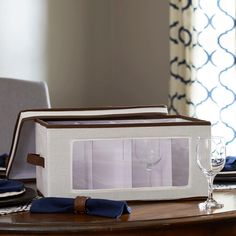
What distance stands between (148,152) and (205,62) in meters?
1.68

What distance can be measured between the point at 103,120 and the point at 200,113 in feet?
5.16

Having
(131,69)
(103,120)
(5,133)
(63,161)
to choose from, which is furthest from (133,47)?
(63,161)

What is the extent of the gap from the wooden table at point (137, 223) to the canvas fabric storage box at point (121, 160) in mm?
98

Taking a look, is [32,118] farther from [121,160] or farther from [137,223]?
[137,223]

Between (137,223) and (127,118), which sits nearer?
(137,223)

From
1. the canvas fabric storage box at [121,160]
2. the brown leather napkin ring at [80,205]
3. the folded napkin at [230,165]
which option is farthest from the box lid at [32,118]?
the brown leather napkin ring at [80,205]

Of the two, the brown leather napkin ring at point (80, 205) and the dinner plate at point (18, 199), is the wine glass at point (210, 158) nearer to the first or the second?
the brown leather napkin ring at point (80, 205)

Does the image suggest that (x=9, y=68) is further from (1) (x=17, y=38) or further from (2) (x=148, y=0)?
(2) (x=148, y=0)

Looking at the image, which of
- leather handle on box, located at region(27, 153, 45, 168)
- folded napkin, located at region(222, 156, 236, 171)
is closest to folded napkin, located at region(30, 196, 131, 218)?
leather handle on box, located at region(27, 153, 45, 168)

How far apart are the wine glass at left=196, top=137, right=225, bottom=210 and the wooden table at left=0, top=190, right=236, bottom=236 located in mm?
56

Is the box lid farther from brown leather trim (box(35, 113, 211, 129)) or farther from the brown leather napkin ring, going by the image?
the brown leather napkin ring

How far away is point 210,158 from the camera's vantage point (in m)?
1.32

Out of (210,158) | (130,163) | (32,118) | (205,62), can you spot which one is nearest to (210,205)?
(210,158)

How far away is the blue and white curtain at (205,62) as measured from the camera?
2.88 meters
